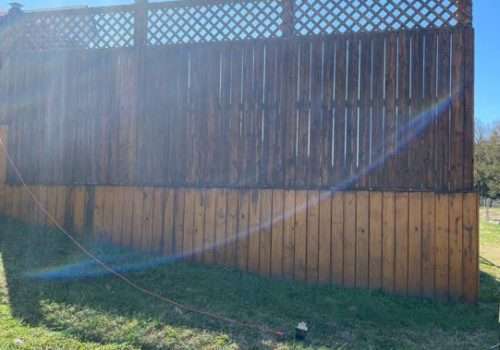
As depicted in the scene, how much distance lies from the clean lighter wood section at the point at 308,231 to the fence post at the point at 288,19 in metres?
1.68

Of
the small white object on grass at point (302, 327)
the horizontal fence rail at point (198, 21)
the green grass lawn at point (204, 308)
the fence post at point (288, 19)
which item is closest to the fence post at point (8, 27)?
the horizontal fence rail at point (198, 21)

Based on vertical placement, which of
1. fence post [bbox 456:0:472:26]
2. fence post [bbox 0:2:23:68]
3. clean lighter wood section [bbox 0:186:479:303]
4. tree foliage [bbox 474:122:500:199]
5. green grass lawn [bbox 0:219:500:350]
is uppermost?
fence post [bbox 0:2:23:68]

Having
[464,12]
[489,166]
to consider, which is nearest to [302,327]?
[464,12]

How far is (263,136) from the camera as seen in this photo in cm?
395

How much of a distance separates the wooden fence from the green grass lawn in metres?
0.37

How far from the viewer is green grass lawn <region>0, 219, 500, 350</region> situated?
2502mm

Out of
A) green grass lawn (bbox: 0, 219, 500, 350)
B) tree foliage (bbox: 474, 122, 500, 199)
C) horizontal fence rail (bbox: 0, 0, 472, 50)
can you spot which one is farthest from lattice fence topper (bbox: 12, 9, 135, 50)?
tree foliage (bbox: 474, 122, 500, 199)

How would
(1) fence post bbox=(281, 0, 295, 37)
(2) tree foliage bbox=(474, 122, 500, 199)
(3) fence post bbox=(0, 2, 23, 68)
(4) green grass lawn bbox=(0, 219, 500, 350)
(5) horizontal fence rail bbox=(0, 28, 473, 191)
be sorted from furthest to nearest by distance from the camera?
1. (2) tree foliage bbox=(474, 122, 500, 199)
2. (3) fence post bbox=(0, 2, 23, 68)
3. (1) fence post bbox=(281, 0, 295, 37)
4. (5) horizontal fence rail bbox=(0, 28, 473, 191)
5. (4) green grass lawn bbox=(0, 219, 500, 350)

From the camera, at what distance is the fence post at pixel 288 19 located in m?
3.93

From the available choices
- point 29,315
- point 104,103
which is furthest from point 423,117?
point 29,315

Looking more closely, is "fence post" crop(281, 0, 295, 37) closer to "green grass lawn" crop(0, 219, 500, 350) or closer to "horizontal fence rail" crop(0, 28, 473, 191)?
"horizontal fence rail" crop(0, 28, 473, 191)

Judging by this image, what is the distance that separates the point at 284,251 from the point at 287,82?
1.74 metres

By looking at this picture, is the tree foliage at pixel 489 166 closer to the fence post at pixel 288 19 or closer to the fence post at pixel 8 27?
the fence post at pixel 288 19

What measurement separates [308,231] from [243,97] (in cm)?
156
